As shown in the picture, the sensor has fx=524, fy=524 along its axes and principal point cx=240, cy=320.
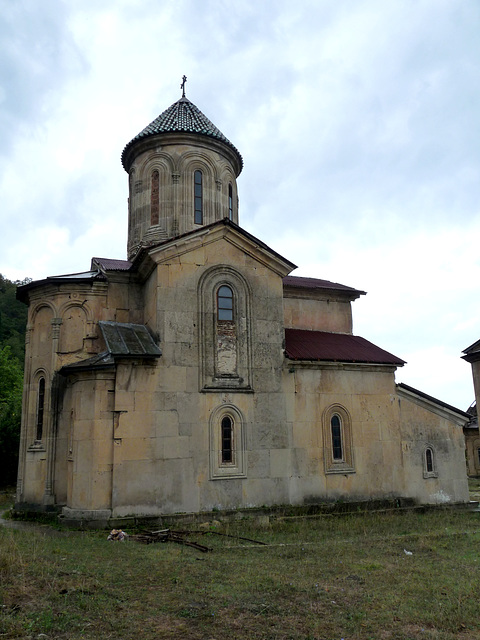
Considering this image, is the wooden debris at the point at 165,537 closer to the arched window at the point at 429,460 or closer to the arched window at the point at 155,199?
the arched window at the point at 429,460

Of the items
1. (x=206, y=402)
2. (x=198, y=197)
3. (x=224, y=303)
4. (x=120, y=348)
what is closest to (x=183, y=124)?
(x=198, y=197)

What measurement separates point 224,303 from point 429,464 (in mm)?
8117

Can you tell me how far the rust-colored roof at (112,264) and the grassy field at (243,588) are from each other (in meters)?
7.57

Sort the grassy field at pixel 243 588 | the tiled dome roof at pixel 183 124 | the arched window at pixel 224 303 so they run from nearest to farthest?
the grassy field at pixel 243 588
the arched window at pixel 224 303
the tiled dome roof at pixel 183 124

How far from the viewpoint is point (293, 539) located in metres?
11.2

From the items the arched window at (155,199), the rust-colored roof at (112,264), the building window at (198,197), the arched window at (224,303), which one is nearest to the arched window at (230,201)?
the building window at (198,197)

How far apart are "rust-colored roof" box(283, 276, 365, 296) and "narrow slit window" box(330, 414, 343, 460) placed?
4643 millimetres

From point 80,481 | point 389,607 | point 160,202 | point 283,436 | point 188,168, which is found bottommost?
point 389,607

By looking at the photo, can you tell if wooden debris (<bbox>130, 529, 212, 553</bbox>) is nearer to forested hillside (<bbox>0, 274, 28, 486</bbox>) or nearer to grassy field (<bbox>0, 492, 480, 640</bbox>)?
grassy field (<bbox>0, 492, 480, 640</bbox>)

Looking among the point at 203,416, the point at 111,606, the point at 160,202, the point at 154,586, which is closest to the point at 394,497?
the point at 203,416

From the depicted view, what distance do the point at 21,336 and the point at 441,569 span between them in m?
46.5

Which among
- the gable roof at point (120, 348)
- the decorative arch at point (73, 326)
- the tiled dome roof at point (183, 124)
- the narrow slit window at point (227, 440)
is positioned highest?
the tiled dome roof at point (183, 124)

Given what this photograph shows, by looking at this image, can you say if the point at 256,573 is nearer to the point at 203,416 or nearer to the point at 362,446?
the point at 203,416

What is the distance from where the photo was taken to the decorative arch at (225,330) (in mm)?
13922
